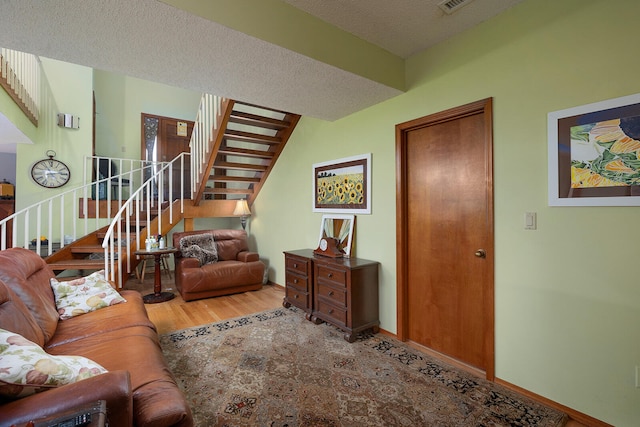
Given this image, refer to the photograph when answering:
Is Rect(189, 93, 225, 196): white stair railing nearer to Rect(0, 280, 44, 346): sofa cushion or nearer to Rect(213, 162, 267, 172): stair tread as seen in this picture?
Rect(213, 162, 267, 172): stair tread

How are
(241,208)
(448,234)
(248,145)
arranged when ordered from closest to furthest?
1. (448,234)
2. (248,145)
3. (241,208)

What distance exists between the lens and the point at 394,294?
285cm

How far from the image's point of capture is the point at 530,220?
6.36 ft

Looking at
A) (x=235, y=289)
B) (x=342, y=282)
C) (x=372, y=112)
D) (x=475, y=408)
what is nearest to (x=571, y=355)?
(x=475, y=408)

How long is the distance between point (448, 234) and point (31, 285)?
3.03 meters

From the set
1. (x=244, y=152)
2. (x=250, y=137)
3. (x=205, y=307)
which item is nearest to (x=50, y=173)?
(x=244, y=152)

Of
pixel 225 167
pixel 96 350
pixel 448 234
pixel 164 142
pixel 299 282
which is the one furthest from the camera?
pixel 164 142

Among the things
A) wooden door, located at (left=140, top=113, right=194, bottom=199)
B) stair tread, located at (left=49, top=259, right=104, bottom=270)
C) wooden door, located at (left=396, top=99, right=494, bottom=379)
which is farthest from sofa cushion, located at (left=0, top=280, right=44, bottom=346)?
wooden door, located at (left=140, top=113, right=194, bottom=199)

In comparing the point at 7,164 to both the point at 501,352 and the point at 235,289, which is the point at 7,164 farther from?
the point at 501,352

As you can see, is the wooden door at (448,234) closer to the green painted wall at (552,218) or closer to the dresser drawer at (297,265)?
the green painted wall at (552,218)

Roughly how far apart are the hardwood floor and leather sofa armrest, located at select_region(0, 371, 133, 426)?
2076 mm

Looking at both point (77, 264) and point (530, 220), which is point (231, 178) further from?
point (530, 220)

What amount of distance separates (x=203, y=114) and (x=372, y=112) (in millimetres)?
2572

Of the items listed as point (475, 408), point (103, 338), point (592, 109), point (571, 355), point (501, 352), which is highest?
point (592, 109)
